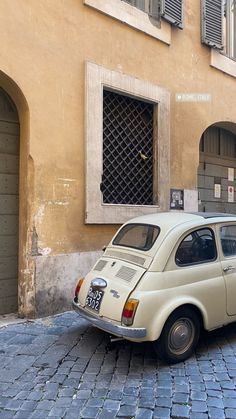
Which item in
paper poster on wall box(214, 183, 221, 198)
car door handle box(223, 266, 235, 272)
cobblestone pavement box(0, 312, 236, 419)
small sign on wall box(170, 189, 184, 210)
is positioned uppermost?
paper poster on wall box(214, 183, 221, 198)

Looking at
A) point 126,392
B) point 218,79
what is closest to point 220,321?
point 126,392

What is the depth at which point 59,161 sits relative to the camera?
5594 mm

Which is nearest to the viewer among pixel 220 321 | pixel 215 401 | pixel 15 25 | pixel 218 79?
pixel 215 401

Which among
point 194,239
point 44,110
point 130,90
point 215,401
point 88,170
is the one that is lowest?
point 215,401

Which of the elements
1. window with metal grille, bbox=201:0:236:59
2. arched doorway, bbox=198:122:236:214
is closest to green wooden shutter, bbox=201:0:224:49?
window with metal grille, bbox=201:0:236:59

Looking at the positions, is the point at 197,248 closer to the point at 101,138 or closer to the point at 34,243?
the point at 34,243

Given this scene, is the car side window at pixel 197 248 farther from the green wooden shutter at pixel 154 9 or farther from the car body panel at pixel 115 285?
the green wooden shutter at pixel 154 9

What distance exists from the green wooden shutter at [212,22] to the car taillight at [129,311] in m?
6.19

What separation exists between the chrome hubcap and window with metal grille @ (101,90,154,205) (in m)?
2.78

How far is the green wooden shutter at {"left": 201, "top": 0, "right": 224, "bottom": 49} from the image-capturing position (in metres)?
7.96

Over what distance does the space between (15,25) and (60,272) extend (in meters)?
3.35

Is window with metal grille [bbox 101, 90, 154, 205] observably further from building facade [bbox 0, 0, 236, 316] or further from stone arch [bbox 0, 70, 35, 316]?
stone arch [bbox 0, 70, 35, 316]

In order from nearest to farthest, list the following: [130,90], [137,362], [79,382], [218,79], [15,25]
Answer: [79,382], [137,362], [15,25], [130,90], [218,79]

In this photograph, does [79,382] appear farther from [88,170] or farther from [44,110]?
[44,110]
